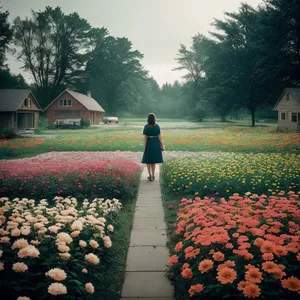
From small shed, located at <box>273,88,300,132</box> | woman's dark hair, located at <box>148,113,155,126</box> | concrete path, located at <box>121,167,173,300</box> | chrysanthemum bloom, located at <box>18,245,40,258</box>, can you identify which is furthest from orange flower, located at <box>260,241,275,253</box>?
small shed, located at <box>273,88,300,132</box>

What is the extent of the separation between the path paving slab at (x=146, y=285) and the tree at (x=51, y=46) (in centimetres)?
2826

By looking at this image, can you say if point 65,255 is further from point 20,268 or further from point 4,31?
point 4,31

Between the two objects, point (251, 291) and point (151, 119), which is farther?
point (151, 119)

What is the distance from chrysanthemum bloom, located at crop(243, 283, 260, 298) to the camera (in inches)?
90.7

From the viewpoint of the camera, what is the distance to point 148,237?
4.81 metres

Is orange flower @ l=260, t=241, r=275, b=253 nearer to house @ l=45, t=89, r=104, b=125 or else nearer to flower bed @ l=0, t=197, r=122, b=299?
flower bed @ l=0, t=197, r=122, b=299

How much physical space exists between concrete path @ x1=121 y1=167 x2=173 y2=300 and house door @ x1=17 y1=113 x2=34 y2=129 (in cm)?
3582

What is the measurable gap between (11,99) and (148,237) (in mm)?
36042

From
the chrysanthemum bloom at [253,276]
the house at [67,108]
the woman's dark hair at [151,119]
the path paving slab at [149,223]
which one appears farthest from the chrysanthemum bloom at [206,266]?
the house at [67,108]

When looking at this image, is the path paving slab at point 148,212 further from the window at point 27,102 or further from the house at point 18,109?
the window at point 27,102

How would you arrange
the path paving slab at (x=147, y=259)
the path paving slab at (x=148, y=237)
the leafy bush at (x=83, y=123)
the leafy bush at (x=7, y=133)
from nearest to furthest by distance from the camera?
1. the path paving slab at (x=147, y=259)
2. the path paving slab at (x=148, y=237)
3. the leafy bush at (x=7, y=133)
4. the leafy bush at (x=83, y=123)

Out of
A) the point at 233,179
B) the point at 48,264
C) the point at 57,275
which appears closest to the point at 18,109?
the point at 233,179

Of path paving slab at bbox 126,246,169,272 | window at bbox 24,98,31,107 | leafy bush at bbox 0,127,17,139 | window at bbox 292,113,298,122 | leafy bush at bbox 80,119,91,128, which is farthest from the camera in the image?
leafy bush at bbox 80,119,91,128

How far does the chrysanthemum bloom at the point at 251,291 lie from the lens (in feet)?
7.55
